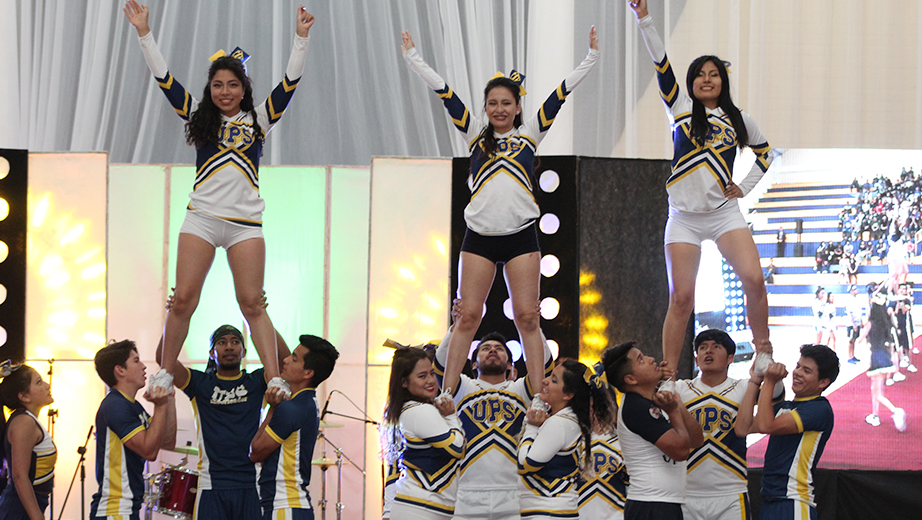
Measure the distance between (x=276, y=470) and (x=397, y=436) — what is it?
0.67 metres

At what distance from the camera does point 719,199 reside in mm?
4516

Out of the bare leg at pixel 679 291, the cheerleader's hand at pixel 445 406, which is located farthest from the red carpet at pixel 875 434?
the cheerleader's hand at pixel 445 406

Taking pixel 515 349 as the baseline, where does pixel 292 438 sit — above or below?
below

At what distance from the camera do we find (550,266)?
18.3 ft

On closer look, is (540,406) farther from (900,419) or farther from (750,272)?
(900,419)

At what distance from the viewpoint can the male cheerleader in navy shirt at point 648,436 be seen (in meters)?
3.64

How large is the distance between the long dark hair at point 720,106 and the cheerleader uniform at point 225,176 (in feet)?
6.33

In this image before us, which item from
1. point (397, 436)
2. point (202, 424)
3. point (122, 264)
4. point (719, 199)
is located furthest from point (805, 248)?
point (122, 264)

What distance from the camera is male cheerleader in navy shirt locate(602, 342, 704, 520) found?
364 centimetres

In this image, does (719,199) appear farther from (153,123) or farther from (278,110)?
(153,123)

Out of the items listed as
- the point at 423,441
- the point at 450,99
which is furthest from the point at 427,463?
the point at 450,99

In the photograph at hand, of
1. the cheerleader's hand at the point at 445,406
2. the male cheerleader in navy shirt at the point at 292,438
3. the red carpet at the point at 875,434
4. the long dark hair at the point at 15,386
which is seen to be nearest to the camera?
the male cheerleader in navy shirt at the point at 292,438

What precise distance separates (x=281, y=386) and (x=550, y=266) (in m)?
2.20

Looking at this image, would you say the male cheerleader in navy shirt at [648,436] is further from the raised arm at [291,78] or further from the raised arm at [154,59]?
the raised arm at [154,59]
